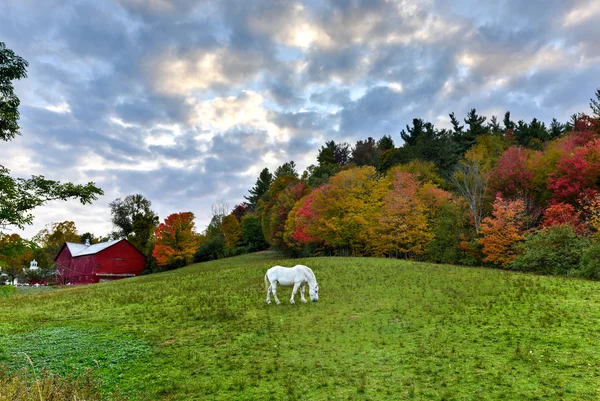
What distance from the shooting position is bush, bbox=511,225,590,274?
25.2 metres

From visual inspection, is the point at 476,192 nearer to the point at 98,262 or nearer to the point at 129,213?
the point at 98,262

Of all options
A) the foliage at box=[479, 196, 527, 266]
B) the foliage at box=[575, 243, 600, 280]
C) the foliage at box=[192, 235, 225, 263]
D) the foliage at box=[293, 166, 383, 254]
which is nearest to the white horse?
the foliage at box=[575, 243, 600, 280]

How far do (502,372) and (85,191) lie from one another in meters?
11.4

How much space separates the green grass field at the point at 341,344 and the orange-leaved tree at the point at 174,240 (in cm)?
4524

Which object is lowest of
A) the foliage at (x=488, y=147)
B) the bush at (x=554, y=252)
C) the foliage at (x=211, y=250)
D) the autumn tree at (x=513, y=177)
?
the bush at (x=554, y=252)

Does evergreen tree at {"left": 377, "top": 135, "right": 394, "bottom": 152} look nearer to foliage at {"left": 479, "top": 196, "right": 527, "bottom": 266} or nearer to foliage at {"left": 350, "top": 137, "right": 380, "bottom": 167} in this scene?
foliage at {"left": 350, "top": 137, "right": 380, "bottom": 167}

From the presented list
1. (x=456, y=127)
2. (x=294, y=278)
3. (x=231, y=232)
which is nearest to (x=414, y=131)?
(x=456, y=127)

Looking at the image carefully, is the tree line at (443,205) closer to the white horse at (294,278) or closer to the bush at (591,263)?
the bush at (591,263)

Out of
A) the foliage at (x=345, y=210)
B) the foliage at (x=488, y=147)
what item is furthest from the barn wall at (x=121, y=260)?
the foliage at (x=488, y=147)

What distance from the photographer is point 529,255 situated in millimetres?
27391

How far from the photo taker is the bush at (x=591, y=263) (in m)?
22.4

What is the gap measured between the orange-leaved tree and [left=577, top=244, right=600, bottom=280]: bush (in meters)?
56.8

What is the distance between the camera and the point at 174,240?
6481 cm

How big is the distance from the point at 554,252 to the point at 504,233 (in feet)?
→ 18.8
